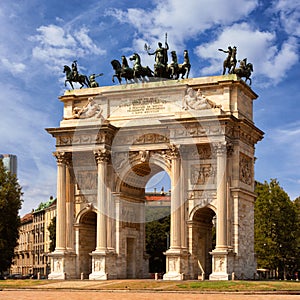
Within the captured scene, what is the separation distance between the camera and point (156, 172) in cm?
5538

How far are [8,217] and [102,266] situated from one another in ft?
48.2

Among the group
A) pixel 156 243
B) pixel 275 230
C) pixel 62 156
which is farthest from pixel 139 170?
pixel 156 243

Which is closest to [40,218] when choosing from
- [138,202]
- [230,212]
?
[138,202]

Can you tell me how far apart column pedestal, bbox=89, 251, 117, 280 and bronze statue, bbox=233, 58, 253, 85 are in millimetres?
14213

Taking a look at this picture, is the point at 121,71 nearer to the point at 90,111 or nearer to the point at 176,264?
the point at 90,111

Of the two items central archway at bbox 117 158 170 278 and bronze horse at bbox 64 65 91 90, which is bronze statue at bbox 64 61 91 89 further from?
central archway at bbox 117 158 170 278

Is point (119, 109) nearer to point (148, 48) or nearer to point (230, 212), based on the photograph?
point (148, 48)

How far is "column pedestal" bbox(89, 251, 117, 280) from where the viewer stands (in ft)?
165

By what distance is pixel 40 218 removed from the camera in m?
118

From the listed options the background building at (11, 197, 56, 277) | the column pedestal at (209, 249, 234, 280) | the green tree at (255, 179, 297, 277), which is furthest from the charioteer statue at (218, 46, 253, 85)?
the background building at (11, 197, 56, 277)

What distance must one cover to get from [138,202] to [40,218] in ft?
212

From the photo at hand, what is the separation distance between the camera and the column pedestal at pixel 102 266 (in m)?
50.3

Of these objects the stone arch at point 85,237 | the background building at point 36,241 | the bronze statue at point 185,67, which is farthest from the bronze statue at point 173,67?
the background building at point 36,241

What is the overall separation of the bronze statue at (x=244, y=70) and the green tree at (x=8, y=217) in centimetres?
2141
